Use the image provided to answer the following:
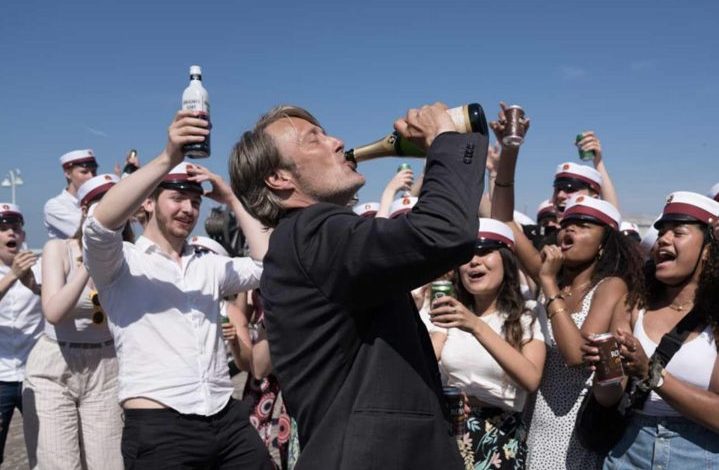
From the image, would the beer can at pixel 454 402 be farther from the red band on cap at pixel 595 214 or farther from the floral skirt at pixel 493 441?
the red band on cap at pixel 595 214

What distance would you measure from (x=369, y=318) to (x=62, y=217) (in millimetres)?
4545

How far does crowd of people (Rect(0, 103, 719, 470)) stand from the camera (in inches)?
70.4

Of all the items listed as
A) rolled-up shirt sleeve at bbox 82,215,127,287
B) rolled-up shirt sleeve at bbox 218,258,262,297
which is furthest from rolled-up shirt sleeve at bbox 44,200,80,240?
rolled-up shirt sleeve at bbox 82,215,127,287

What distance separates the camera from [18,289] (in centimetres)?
525

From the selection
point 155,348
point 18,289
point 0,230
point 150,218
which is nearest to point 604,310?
point 155,348

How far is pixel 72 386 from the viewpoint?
13.6 feet

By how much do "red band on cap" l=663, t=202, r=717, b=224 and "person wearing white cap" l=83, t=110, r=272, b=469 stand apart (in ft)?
7.63

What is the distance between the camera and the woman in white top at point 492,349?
10.9 ft

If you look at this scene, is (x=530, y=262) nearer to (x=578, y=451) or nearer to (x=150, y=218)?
(x=578, y=451)

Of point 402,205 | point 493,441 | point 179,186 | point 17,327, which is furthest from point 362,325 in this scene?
point 17,327

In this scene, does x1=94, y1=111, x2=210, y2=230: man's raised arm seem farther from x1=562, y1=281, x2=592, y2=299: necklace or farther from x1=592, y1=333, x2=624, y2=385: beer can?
x1=562, y1=281, x2=592, y2=299: necklace

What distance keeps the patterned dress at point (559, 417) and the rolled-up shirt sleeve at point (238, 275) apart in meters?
1.80

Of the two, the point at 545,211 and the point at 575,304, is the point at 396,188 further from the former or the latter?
the point at 575,304

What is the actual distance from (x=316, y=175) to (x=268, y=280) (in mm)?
386
